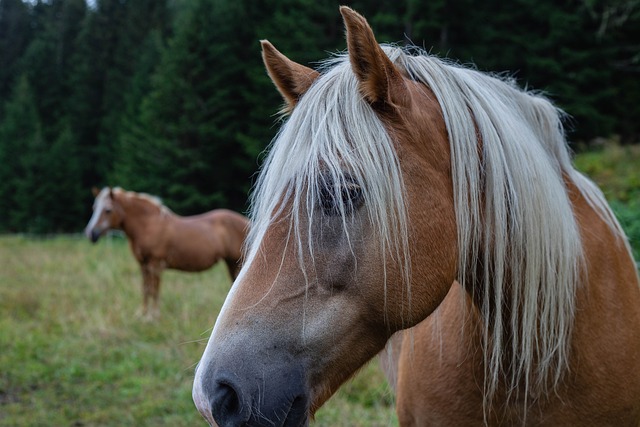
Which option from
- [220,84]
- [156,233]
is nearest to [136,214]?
[156,233]

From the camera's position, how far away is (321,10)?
17.8 m

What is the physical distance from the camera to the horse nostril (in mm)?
1085

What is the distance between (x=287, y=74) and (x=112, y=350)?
5379mm

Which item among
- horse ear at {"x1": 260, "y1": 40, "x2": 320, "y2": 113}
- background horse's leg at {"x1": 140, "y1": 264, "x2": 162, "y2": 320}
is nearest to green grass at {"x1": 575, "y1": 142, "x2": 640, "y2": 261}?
background horse's leg at {"x1": 140, "y1": 264, "x2": 162, "y2": 320}

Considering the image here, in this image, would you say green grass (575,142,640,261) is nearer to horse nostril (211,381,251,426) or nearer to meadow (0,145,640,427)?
meadow (0,145,640,427)

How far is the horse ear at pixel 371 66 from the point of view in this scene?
3.85 feet

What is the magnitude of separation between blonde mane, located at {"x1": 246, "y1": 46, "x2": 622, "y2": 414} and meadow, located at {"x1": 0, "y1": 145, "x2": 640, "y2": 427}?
40 cm

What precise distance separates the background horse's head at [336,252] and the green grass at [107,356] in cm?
54

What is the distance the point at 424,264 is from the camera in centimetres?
121

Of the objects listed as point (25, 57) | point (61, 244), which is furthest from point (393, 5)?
point (25, 57)

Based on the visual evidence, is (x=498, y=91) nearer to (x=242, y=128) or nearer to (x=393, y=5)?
(x=393, y=5)

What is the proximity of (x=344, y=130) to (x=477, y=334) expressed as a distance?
74cm

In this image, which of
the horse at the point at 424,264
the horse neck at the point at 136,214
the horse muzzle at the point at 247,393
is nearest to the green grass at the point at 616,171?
the horse neck at the point at 136,214

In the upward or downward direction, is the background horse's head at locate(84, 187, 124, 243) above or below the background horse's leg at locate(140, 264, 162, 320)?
above
